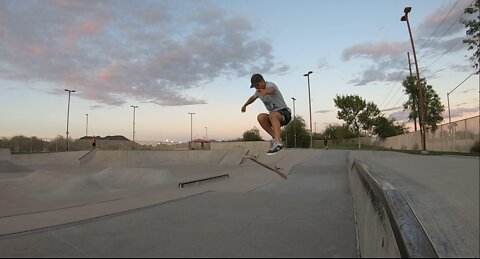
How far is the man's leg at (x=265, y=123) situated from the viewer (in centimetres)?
645

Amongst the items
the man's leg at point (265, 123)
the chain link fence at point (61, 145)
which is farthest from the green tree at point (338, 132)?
the man's leg at point (265, 123)

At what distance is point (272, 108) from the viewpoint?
20.9 feet

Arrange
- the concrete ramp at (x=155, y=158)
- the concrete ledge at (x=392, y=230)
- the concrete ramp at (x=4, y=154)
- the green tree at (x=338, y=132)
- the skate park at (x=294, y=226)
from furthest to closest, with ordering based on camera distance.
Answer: the green tree at (x=338, y=132)
the concrete ramp at (x=155, y=158)
the concrete ramp at (x=4, y=154)
the skate park at (x=294, y=226)
the concrete ledge at (x=392, y=230)

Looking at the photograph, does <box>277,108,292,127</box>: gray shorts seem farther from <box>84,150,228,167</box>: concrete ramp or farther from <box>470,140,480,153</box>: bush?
<box>84,150,228,167</box>: concrete ramp

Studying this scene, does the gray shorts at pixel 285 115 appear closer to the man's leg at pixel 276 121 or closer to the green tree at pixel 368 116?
the man's leg at pixel 276 121

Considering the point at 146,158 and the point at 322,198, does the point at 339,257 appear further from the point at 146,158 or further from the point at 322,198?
the point at 146,158

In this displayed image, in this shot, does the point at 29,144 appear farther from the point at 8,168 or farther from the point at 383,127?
the point at 383,127

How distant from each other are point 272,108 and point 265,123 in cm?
32

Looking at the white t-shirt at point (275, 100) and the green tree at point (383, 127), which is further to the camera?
the green tree at point (383, 127)

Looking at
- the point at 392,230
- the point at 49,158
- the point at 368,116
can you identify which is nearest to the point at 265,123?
the point at 392,230

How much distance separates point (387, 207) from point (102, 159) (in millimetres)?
47911

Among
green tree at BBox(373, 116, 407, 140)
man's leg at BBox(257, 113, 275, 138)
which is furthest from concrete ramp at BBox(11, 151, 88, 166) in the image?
green tree at BBox(373, 116, 407, 140)

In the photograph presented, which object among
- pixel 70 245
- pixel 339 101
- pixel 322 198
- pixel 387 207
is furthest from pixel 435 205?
pixel 339 101

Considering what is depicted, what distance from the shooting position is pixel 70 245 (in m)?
3.84
